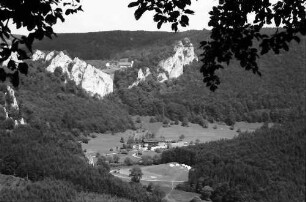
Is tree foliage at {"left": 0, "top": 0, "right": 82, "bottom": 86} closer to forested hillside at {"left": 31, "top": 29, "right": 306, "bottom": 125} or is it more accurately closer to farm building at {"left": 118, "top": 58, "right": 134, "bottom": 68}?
forested hillside at {"left": 31, "top": 29, "right": 306, "bottom": 125}

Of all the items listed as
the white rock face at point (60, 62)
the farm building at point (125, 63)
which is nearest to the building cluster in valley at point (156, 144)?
the white rock face at point (60, 62)

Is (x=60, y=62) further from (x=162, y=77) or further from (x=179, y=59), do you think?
(x=179, y=59)

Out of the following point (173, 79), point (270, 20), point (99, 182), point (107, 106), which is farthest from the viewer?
point (173, 79)

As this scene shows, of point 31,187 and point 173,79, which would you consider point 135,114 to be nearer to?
point 173,79

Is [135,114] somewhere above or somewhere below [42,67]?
below

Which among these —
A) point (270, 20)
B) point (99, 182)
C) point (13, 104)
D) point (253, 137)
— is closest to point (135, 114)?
point (253, 137)

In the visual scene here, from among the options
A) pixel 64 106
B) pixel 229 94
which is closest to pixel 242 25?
pixel 64 106

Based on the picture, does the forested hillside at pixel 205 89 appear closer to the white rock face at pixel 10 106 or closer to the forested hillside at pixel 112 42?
the forested hillside at pixel 112 42
